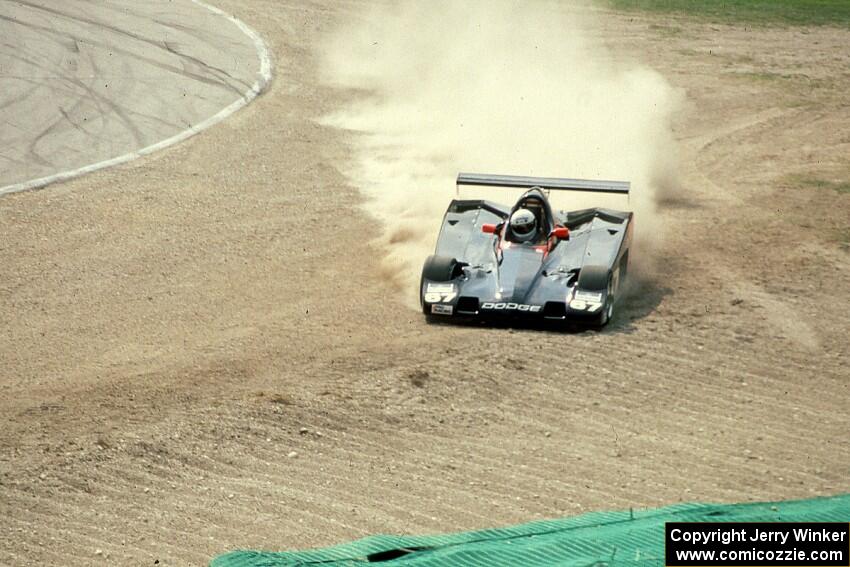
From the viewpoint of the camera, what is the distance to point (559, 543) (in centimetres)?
1141

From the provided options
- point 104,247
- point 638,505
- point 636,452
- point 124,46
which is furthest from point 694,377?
point 124,46

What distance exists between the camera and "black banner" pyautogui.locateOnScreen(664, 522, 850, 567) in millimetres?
10875

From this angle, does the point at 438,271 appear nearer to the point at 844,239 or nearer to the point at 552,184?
the point at 552,184

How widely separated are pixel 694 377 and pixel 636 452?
89.7 inches

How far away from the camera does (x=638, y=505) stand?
1295cm

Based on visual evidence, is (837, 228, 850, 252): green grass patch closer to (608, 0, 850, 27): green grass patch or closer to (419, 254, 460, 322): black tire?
(419, 254, 460, 322): black tire

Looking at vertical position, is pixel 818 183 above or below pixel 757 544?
above

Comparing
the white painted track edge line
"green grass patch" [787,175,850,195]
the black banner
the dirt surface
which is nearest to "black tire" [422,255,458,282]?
the dirt surface

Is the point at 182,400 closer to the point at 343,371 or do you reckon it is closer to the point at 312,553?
the point at 343,371

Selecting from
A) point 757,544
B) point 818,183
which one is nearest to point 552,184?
point 818,183

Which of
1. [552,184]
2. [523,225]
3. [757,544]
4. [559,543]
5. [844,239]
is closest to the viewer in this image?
[757,544]

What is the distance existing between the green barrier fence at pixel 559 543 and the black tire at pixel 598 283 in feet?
16.7

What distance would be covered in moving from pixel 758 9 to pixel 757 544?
32844mm

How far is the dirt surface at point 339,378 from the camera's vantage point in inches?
512
